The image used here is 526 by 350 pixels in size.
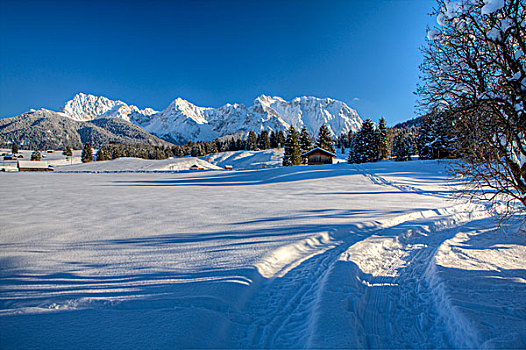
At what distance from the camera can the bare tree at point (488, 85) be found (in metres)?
4.11

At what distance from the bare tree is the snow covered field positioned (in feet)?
6.83

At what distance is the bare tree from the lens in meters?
4.11

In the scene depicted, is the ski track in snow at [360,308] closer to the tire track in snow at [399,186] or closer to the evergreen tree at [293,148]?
the tire track in snow at [399,186]

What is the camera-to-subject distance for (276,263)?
5285 mm

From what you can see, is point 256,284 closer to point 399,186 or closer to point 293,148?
point 399,186

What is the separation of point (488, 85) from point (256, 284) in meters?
6.49

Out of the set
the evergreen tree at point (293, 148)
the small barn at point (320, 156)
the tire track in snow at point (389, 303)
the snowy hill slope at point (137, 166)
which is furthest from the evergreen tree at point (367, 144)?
the tire track in snow at point (389, 303)

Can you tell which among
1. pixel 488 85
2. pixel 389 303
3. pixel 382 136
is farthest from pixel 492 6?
pixel 382 136

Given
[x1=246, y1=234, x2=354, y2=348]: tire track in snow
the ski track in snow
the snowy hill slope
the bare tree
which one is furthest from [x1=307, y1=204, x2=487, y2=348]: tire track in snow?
the snowy hill slope

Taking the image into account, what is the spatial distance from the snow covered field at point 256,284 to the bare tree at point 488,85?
2082mm

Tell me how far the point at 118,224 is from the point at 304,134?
48.7 meters

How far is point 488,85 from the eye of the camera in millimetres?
4859

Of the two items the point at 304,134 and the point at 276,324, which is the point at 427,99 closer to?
the point at 276,324

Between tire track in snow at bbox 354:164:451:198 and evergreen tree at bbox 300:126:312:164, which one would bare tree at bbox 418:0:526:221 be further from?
evergreen tree at bbox 300:126:312:164
